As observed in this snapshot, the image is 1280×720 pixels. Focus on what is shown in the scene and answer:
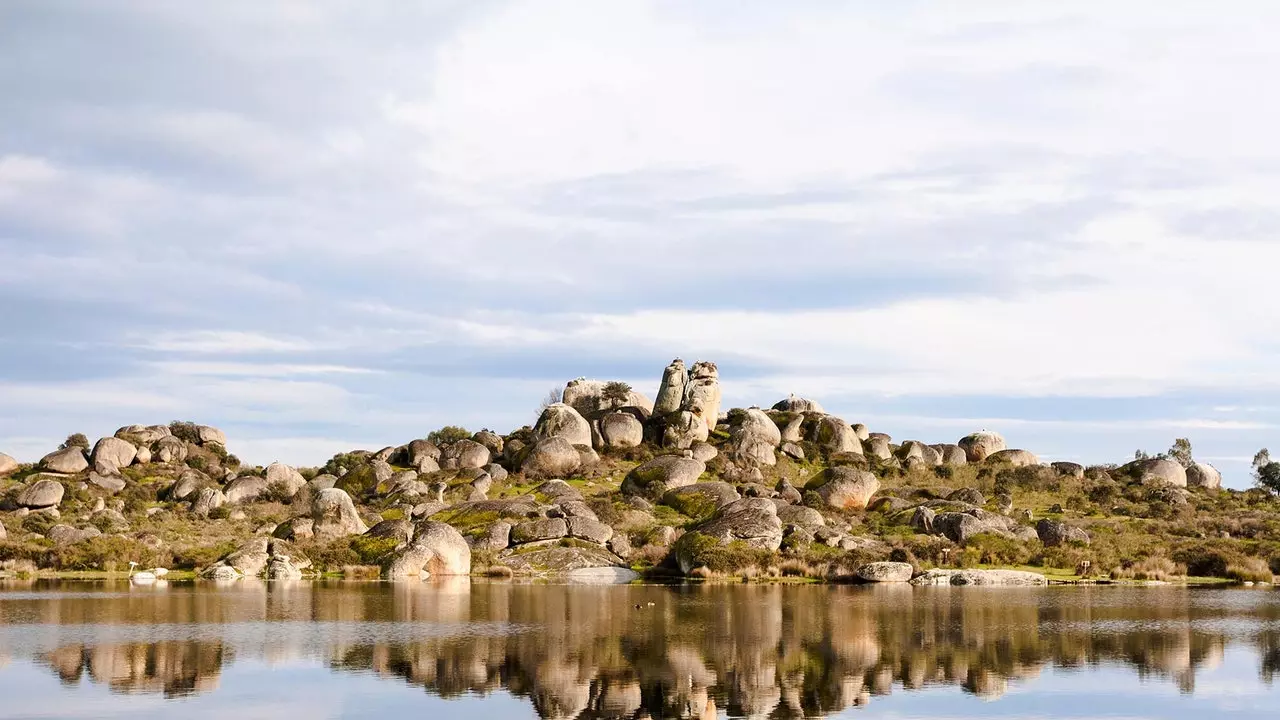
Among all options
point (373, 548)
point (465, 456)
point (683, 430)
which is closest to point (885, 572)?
point (373, 548)

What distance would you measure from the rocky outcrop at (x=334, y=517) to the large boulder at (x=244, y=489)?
16037mm

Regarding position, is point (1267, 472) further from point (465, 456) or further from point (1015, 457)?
point (465, 456)

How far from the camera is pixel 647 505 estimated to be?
73938mm

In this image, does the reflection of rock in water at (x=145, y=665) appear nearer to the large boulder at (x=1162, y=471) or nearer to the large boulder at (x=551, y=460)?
the large boulder at (x=551, y=460)

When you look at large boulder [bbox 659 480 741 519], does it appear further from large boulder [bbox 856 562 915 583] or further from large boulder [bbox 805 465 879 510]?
large boulder [bbox 856 562 915 583]

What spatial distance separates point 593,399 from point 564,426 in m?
13.7

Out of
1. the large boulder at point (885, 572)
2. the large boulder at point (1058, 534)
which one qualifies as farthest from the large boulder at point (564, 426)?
the large boulder at point (885, 572)

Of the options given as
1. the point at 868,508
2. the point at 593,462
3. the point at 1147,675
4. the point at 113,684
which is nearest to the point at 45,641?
the point at 113,684

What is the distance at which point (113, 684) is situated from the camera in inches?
1018

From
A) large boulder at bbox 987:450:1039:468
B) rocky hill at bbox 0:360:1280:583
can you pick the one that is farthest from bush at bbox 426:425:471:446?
large boulder at bbox 987:450:1039:468

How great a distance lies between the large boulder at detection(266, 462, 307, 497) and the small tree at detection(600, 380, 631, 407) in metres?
29.8

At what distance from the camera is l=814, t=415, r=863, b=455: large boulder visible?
101750mm

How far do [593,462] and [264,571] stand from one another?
3510cm

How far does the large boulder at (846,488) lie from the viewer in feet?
257
